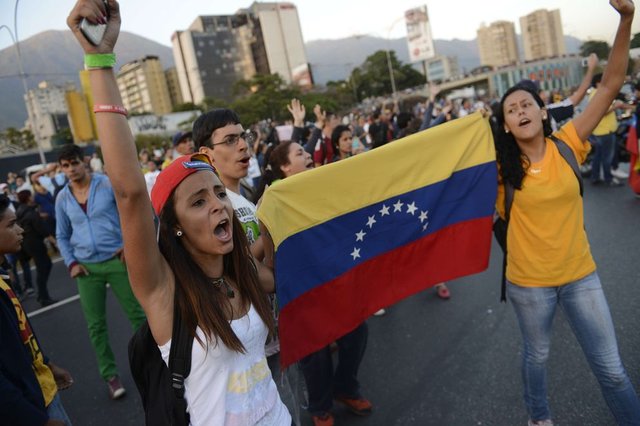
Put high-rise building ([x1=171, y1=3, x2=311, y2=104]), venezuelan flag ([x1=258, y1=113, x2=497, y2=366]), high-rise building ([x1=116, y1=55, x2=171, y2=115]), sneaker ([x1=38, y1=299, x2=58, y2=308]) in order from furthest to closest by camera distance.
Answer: high-rise building ([x1=116, y1=55, x2=171, y2=115]), high-rise building ([x1=171, y1=3, x2=311, y2=104]), sneaker ([x1=38, y1=299, x2=58, y2=308]), venezuelan flag ([x1=258, y1=113, x2=497, y2=366])

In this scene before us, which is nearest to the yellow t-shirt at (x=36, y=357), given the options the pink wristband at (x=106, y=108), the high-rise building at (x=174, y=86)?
the pink wristband at (x=106, y=108)

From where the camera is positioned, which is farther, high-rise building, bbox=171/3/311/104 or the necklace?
high-rise building, bbox=171/3/311/104

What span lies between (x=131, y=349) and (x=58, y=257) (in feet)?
34.9

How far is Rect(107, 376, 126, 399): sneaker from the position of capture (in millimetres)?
3871

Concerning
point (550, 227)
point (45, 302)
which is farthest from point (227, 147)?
point (45, 302)

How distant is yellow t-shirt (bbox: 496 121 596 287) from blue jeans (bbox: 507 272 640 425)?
0.07 meters

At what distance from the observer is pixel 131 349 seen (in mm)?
1637

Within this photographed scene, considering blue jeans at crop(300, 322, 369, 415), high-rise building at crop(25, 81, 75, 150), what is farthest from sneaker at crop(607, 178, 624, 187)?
high-rise building at crop(25, 81, 75, 150)

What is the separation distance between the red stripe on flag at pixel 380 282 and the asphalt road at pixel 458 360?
2.64 feet

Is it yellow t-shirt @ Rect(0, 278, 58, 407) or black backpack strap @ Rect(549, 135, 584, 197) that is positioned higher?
black backpack strap @ Rect(549, 135, 584, 197)

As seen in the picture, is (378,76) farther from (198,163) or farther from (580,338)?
(198,163)

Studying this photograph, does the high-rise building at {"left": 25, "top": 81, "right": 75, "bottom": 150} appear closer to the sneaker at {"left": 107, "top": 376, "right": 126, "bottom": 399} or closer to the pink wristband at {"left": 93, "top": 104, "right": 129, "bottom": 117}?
the sneaker at {"left": 107, "top": 376, "right": 126, "bottom": 399}

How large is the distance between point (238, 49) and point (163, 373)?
138m

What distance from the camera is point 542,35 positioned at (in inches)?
6501
